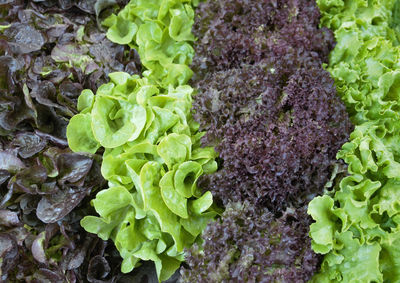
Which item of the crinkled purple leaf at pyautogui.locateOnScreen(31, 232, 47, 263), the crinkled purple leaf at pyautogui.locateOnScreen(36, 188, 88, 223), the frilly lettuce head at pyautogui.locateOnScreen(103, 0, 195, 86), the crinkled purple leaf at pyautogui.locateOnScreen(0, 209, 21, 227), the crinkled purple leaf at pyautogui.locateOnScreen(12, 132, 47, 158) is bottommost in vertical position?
the crinkled purple leaf at pyautogui.locateOnScreen(31, 232, 47, 263)

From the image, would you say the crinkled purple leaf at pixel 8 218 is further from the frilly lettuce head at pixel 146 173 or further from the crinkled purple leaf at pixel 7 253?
the frilly lettuce head at pixel 146 173

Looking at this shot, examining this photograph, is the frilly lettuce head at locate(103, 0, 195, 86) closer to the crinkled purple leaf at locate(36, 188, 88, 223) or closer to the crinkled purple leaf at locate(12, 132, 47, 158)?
the crinkled purple leaf at locate(12, 132, 47, 158)

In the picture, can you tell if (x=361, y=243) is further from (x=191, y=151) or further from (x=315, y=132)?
(x=191, y=151)

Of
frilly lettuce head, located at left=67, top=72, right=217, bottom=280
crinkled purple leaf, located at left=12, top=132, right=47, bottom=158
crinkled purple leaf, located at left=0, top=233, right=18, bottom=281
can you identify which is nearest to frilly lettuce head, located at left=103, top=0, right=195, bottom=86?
frilly lettuce head, located at left=67, top=72, right=217, bottom=280

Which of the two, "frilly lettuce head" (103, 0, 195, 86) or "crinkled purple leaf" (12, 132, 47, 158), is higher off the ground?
"frilly lettuce head" (103, 0, 195, 86)

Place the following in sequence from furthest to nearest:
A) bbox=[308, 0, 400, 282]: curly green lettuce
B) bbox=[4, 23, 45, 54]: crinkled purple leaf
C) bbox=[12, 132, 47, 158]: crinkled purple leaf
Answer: bbox=[4, 23, 45, 54]: crinkled purple leaf → bbox=[12, 132, 47, 158]: crinkled purple leaf → bbox=[308, 0, 400, 282]: curly green lettuce
